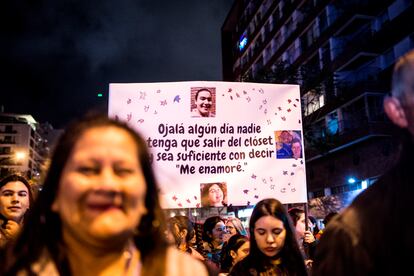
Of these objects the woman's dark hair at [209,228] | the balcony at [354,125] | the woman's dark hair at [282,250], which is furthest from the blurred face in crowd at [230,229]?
the balcony at [354,125]

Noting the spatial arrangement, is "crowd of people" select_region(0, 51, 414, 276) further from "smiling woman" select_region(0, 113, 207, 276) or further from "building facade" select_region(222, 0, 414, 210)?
"building facade" select_region(222, 0, 414, 210)

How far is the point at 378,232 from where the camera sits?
1349mm

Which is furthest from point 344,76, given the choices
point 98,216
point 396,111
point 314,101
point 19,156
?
point 19,156

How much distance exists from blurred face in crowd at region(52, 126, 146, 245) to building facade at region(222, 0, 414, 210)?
17879 millimetres

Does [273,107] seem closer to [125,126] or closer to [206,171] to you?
[206,171]

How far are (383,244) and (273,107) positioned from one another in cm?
398

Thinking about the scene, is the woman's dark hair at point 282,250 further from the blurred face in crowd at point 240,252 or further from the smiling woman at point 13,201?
the smiling woman at point 13,201

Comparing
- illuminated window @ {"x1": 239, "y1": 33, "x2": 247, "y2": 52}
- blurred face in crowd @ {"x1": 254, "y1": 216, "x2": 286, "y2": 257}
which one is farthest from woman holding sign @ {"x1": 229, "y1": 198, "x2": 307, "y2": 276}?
illuminated window @ {"x1": 239, "y1": 33, "x2": 247, "y2": 52}

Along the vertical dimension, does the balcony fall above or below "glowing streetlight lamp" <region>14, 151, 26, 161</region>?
below

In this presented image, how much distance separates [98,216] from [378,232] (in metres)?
0.89

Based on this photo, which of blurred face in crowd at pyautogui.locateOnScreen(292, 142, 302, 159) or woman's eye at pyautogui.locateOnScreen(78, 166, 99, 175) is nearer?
woman's eye at pyautogui.locateOnScreen(78, 166, 99, 175)

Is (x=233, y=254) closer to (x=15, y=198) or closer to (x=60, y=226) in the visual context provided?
(x=15, y=198)

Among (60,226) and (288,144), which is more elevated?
(288,144)

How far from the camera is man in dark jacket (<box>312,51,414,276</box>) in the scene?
1321 millimetres
